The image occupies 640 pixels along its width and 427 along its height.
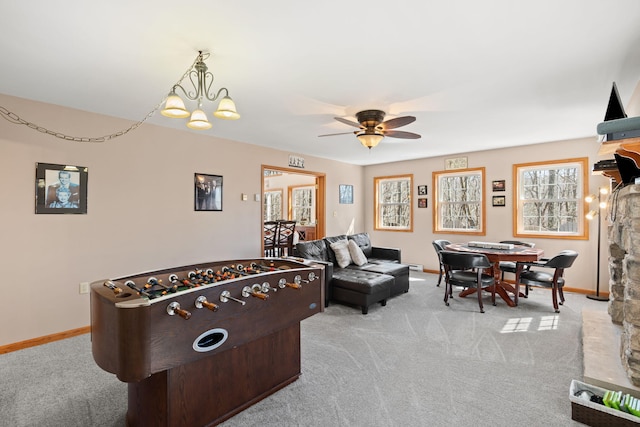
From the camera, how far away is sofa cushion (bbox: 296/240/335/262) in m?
4.51

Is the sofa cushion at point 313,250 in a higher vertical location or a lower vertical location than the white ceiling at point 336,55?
lower

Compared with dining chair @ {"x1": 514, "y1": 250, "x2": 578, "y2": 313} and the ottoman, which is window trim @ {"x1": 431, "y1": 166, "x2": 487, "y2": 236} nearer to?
dining chair @ {"x1": 514, "y1": 250, "x2": 578, "y2": 313}

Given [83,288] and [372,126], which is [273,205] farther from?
[372,126]

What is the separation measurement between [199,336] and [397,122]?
107 inches

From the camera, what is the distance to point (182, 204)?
4.30 metres

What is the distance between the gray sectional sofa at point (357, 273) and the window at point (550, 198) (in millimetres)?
2368

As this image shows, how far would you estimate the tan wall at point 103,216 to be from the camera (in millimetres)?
3078

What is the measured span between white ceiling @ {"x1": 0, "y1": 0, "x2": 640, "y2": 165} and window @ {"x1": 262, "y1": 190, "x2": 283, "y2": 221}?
635 cm

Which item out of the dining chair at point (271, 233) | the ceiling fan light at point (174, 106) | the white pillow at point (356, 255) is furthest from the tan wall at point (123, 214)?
the ceiling fan light at point (174, 106)

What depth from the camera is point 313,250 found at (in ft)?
15.2

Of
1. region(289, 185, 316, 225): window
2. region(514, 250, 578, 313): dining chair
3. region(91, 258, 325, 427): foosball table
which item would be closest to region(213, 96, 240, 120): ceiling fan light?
region(91, 258, 325, 427): foosball table

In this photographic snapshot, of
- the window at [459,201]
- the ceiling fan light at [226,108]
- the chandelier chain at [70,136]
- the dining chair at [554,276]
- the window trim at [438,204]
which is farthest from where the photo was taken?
the window at [459,201]

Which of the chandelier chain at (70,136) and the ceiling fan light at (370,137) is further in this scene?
the ceiling fan light at (370,137)

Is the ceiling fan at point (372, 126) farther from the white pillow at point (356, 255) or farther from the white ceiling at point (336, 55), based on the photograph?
the white pillow at point (356, 255)
